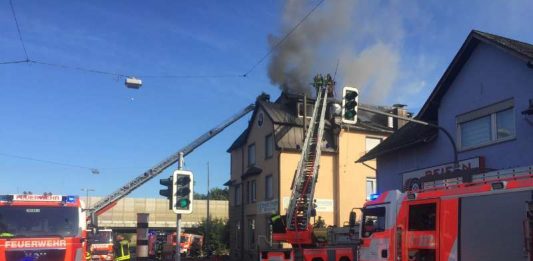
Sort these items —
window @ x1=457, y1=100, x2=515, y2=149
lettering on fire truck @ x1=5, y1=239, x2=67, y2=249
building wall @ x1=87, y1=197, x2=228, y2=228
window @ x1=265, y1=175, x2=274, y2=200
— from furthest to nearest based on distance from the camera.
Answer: building wall @ x1=87, y1=197, x2=228, y2=228
window @ x1=265, y1=175, x2=274, y2=200
window @ x1=457, y1=100, x2=515, y2=149
lettering on fire truck @ x1=5, y1=239, x2=67, y2=249

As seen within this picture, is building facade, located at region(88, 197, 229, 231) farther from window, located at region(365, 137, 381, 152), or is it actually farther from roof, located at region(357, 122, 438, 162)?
roof, located at region(357, 122, 438, 162)

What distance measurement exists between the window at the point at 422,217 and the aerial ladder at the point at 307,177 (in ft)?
30.5

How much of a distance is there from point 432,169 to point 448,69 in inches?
133

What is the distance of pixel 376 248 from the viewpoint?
12430mm

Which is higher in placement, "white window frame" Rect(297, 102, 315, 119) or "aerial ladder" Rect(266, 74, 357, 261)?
"white window frame" Rect(297, 102, 315, 119)

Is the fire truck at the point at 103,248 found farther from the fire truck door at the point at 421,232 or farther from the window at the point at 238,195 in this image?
the fire truck door at the point at 421,232

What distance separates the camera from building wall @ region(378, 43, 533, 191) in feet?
51.3

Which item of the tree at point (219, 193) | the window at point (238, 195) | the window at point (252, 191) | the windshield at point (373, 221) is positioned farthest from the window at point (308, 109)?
the tree at point (219, 193)

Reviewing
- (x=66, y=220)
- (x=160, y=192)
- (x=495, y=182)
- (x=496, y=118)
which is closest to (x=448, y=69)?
(x=496, y=118)

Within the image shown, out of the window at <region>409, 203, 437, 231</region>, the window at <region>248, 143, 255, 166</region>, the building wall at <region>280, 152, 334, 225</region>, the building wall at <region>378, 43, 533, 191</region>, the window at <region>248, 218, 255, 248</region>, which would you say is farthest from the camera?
the window at <region>248, 143, 255, 166</region>

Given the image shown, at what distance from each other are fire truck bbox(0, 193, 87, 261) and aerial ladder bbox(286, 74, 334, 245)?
32.3ft

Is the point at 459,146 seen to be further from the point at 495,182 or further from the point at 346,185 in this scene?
the point at 346,185

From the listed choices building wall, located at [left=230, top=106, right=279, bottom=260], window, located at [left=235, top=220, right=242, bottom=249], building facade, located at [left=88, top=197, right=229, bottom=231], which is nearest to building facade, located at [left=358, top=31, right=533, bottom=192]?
building wall, located at [left=230, top=106, right=279, bottom=260]

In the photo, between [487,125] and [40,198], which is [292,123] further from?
[40,198]
